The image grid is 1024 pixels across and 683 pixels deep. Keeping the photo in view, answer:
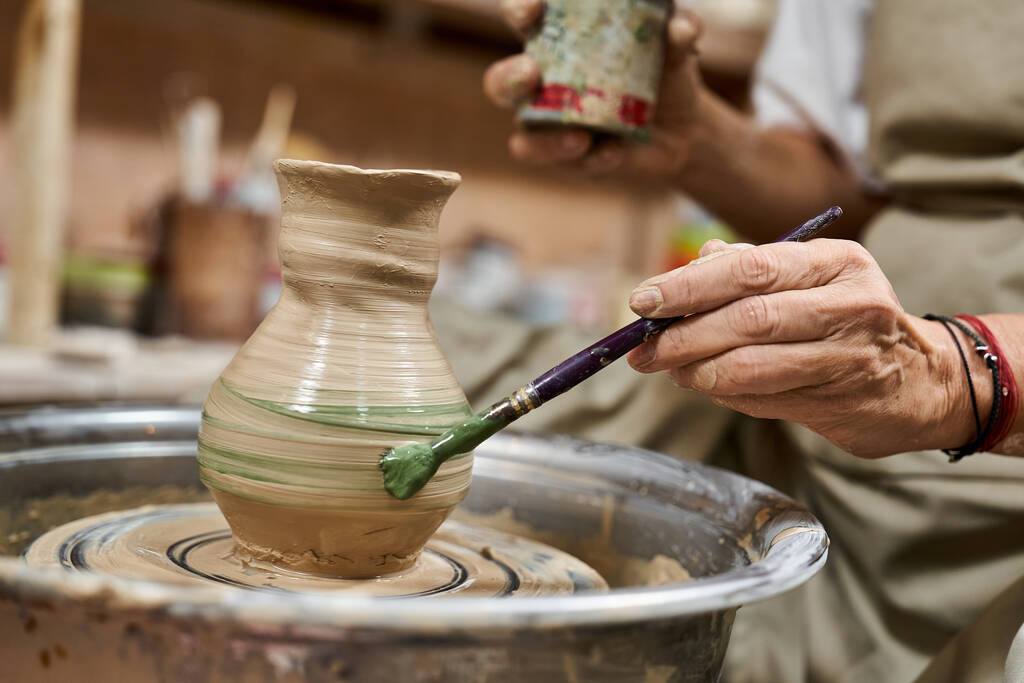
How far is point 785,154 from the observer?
4.46 feet

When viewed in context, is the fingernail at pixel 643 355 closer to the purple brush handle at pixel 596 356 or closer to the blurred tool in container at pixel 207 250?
the purple brush handle at pixel 596 356

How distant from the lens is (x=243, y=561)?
67 cm

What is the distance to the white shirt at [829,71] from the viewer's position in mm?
1374

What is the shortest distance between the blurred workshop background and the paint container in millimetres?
657

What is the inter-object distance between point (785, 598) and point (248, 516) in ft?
1.92

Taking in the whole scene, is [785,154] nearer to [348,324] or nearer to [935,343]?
[935,343]

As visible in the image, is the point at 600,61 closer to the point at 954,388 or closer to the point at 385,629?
the point at 954,388

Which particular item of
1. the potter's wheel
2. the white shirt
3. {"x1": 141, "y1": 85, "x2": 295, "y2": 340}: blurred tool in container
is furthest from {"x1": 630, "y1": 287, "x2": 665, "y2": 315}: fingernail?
{"x1": 141, "y1": 85, "x2": 295, "y2": 340}: blurred tool in container

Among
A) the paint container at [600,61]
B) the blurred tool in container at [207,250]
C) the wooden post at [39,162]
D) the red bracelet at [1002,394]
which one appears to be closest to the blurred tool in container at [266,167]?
the blurred tool in container at [207,250]

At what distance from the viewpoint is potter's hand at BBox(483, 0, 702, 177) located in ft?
3.04

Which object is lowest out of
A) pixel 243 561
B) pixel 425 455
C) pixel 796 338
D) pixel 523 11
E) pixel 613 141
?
pixel 243 561

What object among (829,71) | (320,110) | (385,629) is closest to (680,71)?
(829,71)

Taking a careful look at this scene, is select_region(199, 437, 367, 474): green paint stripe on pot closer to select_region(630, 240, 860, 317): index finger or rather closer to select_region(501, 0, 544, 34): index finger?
select_region(630, 240, 860, 317): index finger

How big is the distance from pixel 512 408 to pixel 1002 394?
372mm
